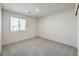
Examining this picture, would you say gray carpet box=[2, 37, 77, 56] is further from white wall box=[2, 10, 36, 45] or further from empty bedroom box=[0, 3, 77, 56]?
white wall box=[2, 10, 36, 45]

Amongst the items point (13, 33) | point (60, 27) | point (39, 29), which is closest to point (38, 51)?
point (13, 33)

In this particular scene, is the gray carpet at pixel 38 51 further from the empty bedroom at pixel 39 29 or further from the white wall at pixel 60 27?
the white wall at pixel 60 27

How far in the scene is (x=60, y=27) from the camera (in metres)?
2.86

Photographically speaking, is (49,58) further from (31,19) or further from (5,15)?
(31,19)

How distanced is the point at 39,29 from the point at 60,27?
1.69 m

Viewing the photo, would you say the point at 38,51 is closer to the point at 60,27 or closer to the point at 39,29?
the point at 60,27

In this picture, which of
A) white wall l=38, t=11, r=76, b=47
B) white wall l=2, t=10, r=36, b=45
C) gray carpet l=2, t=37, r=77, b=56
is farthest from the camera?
white wall l=38, t=11, r=76, b=47

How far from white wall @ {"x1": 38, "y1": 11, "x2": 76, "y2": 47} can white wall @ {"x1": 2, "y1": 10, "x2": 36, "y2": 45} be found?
72 cm

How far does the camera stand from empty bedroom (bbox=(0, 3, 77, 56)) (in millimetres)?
1898

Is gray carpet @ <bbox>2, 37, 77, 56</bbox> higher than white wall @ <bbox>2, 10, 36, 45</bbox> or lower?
lower

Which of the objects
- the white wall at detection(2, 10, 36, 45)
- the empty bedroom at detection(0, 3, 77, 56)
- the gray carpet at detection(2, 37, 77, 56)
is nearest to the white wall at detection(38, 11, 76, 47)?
the empty bedroom at detection(0, 3, 77, 56)

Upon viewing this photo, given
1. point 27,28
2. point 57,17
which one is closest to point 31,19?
point 27,28

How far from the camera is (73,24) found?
2.36m

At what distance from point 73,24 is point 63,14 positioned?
675 millimetres
